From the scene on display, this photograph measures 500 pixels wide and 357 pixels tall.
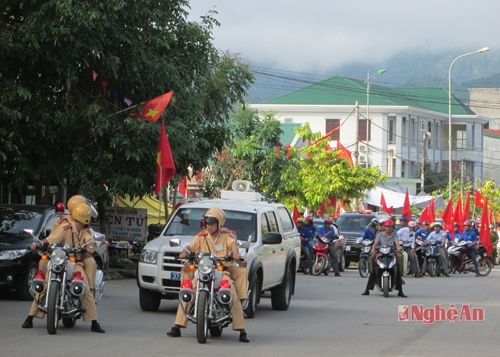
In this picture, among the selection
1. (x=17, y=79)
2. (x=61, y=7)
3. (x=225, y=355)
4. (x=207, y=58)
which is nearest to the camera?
(x=225, y=355)

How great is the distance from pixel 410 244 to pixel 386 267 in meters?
11.7

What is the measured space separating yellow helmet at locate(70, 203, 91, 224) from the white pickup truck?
6.84ft

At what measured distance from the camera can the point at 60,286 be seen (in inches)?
589

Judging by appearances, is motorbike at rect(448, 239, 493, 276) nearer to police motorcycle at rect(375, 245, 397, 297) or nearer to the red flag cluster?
police motorcycle at rect(375, 245, 397, 297)

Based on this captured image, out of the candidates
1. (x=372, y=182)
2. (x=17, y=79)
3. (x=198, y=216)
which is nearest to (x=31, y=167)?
(x=17, y=79)

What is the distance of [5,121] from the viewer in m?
25.6

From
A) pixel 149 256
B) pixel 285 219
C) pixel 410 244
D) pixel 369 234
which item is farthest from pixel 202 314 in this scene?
pixel 410 244

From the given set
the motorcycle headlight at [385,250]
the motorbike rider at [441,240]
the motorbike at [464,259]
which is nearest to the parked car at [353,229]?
the motorbike at [464,259]

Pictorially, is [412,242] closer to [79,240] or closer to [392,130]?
[79,240]

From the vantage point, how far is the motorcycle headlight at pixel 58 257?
14.9 metres

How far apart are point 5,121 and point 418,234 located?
16.9 meters

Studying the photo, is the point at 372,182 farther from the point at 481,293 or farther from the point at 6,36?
the point at 6,36

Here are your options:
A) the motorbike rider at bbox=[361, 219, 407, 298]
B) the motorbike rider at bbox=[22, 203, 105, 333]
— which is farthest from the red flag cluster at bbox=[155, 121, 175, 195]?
the motorbike rider at bbox=[22, 203, 105, 333]

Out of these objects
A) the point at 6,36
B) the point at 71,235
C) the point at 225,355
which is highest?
the point at 6,36
